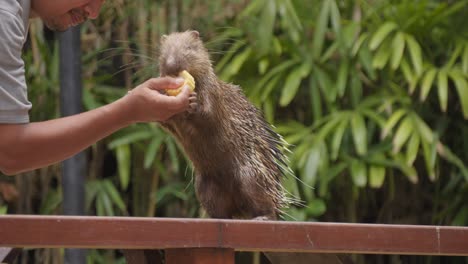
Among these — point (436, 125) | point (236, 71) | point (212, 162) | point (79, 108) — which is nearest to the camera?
point (212, 162)

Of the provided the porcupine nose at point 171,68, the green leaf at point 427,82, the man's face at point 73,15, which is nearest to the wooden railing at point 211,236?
the man's face at point 73,15

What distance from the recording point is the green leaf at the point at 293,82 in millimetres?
3498

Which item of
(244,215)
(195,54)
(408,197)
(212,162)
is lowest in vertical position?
(408,197)

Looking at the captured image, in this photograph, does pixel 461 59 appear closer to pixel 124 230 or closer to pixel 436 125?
pixel 436 125

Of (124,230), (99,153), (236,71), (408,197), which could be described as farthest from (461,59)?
(124,230)

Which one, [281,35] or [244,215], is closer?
[244,215]

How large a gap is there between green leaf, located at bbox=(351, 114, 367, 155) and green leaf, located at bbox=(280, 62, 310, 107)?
10.1 inches

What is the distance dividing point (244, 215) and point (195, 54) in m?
0.39

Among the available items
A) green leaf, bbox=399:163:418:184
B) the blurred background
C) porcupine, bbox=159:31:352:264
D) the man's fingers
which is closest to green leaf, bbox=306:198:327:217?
the blurred background

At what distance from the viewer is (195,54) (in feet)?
6.97

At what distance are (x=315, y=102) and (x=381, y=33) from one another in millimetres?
372

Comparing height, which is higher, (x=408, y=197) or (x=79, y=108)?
(x=79, y=108)

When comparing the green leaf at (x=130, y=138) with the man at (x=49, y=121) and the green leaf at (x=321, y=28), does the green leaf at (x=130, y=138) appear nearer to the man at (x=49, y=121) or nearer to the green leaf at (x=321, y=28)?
the green leaf at (x=321, y=28)

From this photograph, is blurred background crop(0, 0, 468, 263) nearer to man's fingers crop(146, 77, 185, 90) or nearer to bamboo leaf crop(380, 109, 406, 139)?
bamboo leaf crop(380, 109, 406, 139)
